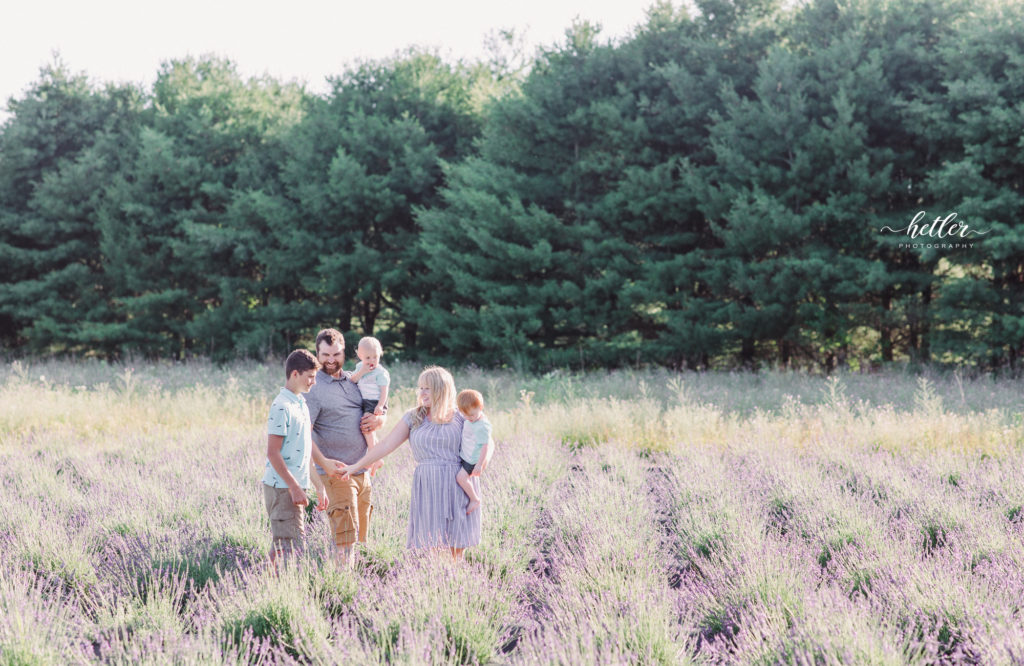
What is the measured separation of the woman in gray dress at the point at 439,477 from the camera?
14.4 feet

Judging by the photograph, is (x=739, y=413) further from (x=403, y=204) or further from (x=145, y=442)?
(x=403, y=204)

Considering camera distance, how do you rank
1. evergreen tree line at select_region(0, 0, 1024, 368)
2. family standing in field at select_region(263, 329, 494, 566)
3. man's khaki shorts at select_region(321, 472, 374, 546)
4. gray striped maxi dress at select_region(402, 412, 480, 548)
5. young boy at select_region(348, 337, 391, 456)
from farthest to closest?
evergreen tree line at select_region(0, 0, 1024, 368) < young boy at select_region(348, 337, 391, 456) < man's khaki shorts at select_region(321, 472, 374, 546) < gray striped maxi dress at select_region(402, 412, 480, 548) < family standing in field at select_region(263, 329, 494, 566)

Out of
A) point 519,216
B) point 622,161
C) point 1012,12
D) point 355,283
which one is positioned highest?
point 1012,12

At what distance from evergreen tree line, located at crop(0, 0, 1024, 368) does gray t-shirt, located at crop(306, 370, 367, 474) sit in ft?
40.1

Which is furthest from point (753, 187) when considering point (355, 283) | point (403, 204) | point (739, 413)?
point (355, 283)

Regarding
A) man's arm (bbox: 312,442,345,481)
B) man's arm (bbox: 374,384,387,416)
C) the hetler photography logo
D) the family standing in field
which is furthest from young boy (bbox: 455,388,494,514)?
the hetler photography logo

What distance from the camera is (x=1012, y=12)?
13.9 meters

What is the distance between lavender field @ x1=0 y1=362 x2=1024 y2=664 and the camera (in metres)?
3.35

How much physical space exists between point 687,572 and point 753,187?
42.5 ft

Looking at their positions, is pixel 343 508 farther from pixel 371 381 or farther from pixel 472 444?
pixel 472 444

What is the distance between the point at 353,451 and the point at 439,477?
781mm

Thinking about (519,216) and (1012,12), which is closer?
(1012,12)

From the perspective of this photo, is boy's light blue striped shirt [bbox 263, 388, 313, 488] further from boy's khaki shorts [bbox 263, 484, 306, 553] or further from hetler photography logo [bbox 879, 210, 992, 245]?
hetler photography logo [bbox 879, 210, 992, 245]

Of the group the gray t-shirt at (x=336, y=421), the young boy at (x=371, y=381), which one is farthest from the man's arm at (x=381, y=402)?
the gray t-shirt at (x=336, y=421)
